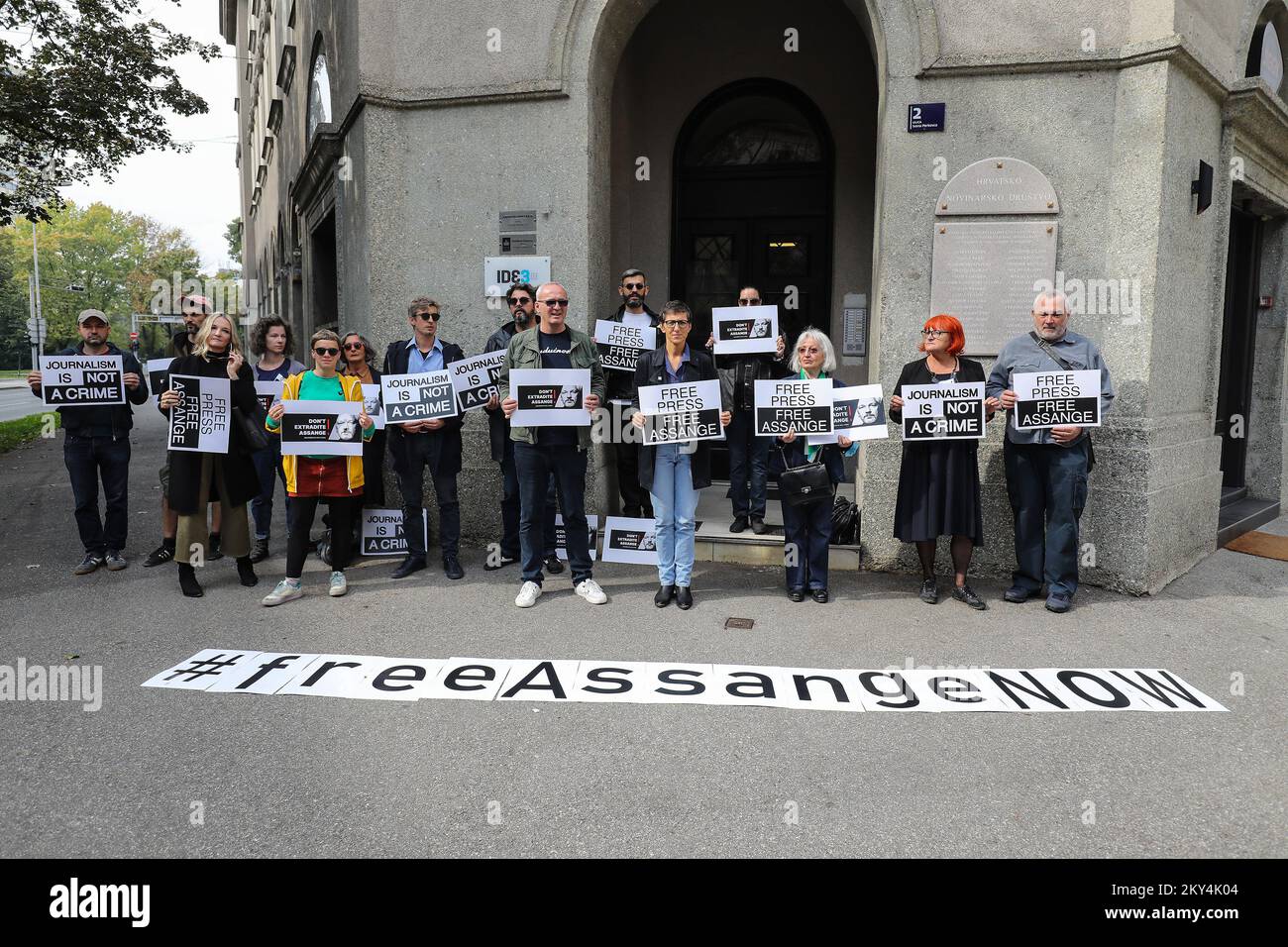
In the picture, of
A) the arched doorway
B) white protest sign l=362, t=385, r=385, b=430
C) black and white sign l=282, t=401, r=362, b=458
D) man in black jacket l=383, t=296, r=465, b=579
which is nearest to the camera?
black and white sign l=282, t=401, r=362, b=458

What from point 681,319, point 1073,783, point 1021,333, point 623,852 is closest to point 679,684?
point 623,852

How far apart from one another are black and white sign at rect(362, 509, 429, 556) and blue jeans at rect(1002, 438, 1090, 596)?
4.95 m

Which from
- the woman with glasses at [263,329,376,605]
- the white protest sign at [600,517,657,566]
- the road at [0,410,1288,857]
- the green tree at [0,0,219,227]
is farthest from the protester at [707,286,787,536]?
the green tree at [0,0,219,227]

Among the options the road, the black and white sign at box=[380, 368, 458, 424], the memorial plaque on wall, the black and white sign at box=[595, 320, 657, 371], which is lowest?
the road

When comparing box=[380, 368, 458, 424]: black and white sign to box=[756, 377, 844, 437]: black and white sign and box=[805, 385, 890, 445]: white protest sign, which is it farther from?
box=[805, 385, 890, 445]: white protest sign

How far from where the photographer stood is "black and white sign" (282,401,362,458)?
646 cm

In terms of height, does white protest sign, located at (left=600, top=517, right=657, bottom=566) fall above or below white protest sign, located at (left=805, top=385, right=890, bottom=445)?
below

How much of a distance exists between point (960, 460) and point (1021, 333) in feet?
4.39

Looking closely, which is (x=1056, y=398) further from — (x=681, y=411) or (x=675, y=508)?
(x=675, y=508)

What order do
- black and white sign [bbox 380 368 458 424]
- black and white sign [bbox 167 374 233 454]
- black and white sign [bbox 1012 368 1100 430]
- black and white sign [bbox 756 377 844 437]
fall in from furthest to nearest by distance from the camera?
black and white sign [bbox 380 368 458 424] → black and white sign [bbox 167 374 233 454] → black and white sign [bbox 756 377 844 437] → black and white sign [bbox 1012 368 1100 430]

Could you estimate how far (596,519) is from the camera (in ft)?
25.3

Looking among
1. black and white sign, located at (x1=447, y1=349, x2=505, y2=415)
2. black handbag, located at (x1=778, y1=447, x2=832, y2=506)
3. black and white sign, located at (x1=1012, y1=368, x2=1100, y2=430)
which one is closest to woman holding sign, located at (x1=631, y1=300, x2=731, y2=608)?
black handbag, located at (x1=778, y1=447, x2=832, y2=506)

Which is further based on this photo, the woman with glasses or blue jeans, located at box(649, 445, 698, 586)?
the woman with glasses

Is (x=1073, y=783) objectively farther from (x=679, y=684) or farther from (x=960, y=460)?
(x=960, y=460)
